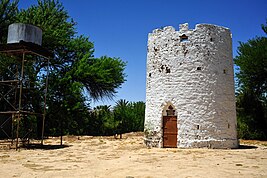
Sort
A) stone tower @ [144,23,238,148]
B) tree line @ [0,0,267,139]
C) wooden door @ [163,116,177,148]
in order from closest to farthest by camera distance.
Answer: stone tower @ [144,23,238,148] < wooden door @ [163,116,177,148] < tree line @ [0,0,267,139]

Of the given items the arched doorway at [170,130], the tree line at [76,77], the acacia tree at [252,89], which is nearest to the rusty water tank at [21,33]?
the tree line at [76,77]

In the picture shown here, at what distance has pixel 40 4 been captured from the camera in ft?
96.0

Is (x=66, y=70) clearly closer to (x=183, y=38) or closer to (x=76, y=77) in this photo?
(x=76, y=77)

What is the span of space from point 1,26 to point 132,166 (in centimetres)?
2059

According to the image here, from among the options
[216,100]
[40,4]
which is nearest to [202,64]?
[216,100]

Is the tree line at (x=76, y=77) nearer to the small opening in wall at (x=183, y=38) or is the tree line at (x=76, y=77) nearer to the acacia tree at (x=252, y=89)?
the acacia tree at (x=252, y=89)

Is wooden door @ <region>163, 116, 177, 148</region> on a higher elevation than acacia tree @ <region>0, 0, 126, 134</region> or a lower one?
lower

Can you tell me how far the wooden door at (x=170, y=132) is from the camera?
16.8 metres

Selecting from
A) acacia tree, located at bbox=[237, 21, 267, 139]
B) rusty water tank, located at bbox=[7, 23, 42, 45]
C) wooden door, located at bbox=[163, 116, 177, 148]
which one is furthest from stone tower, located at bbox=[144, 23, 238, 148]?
acacia tree, located at bbox=[237, 21, 267, 139]

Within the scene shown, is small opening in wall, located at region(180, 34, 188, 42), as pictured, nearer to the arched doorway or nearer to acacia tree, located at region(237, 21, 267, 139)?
the arched doorway

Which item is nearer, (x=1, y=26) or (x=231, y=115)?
(x=231, y=115)

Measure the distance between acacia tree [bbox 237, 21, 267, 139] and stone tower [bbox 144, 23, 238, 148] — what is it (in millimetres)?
9492

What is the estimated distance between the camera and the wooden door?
16.8m

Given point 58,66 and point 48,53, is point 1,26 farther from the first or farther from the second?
point 48,53
